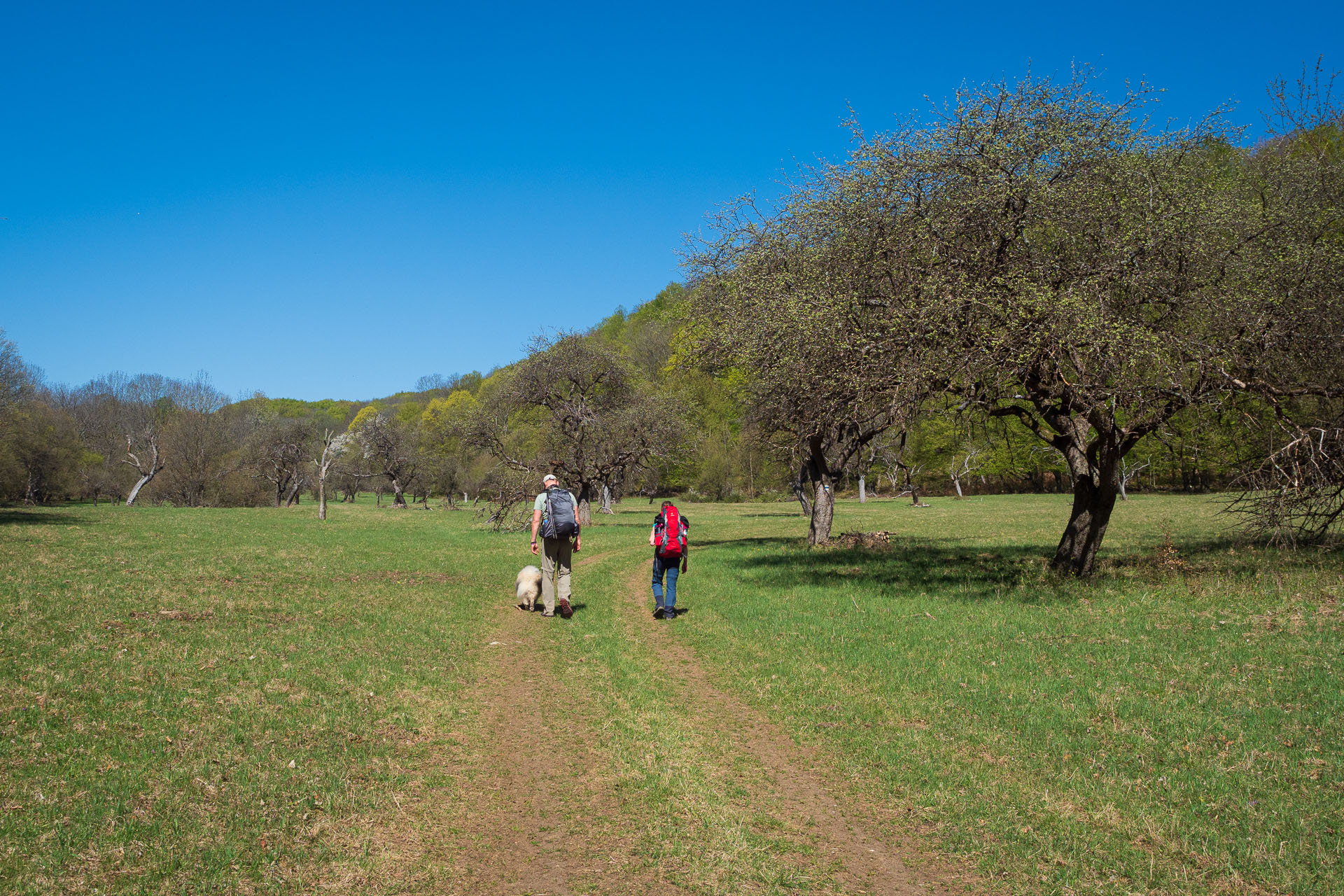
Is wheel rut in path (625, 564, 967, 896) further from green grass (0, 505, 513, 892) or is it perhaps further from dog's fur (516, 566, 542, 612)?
dog's fur (516, 566, 542, 612)

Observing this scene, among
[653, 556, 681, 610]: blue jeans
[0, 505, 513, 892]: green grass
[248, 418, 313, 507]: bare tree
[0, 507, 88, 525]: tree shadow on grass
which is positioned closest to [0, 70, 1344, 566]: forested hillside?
[653, 556, 681, 610]: blue jeans

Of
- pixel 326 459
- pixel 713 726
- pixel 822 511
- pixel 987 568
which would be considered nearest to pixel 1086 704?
pixel 713 726

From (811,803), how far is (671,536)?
27.1 ft


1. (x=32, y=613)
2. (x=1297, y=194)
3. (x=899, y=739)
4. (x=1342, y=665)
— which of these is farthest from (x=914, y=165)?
(x=32, y=613)

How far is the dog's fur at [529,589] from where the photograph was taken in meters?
15.5

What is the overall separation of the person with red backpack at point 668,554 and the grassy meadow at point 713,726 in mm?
464

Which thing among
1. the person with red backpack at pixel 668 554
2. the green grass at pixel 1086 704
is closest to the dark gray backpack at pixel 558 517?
the person with red backpack at pixel 668 554

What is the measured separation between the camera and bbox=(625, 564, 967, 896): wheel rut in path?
5.14 m

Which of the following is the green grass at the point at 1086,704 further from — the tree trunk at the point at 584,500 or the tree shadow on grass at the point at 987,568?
the tree trunk at the point at 584,500

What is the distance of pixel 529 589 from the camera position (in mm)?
15445

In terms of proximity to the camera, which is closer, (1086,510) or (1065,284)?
(1065,284)

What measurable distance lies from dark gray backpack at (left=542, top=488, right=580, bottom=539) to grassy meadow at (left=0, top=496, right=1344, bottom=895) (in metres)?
1.69

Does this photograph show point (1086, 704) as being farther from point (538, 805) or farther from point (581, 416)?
point (581, 416)

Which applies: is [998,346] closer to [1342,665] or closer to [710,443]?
[1342,665]
